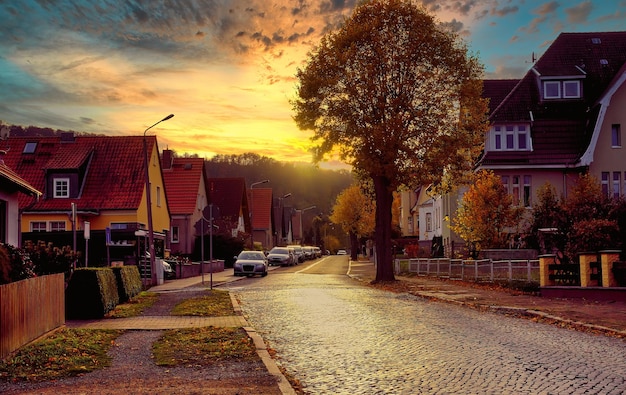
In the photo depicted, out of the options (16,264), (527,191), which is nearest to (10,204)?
(16,264)

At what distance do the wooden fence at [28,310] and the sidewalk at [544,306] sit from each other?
31.9 feet

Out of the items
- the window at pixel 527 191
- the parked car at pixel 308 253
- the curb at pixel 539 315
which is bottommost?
the parked car at pixel 308 253

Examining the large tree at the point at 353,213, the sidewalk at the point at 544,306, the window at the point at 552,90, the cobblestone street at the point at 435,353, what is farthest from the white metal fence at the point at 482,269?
the large tree at the point at 353,213

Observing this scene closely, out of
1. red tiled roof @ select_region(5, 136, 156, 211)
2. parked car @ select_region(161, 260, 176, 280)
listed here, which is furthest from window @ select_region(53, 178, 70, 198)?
parked car @ select_region(161, 260, 176, 280)

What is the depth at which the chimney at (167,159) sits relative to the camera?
6588cm

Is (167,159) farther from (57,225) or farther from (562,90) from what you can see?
(562,90)

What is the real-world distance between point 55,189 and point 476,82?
91.8 feet

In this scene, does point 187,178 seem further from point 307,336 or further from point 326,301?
point 307,336

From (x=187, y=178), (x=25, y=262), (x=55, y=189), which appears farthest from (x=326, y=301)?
(x=187, y=178)

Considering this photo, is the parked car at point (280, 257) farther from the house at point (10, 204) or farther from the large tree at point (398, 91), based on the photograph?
the house at point (10, 204)

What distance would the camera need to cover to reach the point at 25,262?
13.7 meters

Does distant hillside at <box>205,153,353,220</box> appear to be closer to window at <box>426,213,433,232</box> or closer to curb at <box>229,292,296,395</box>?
window at <box>426,213,433,232</box>

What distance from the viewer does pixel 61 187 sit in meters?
48.5

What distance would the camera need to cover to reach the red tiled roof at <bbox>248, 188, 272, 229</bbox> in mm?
96681
